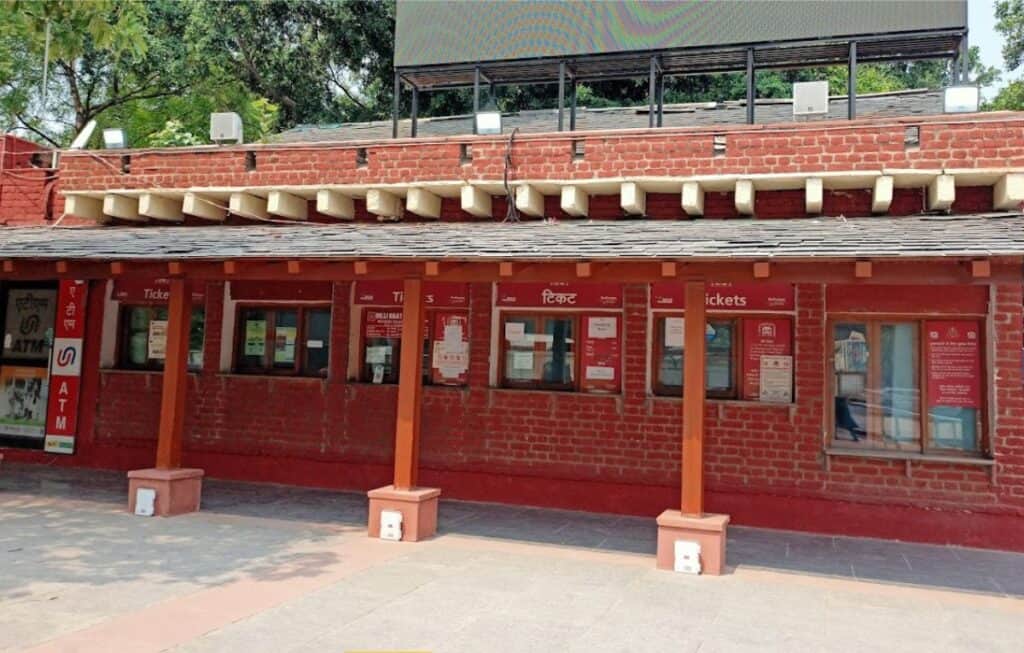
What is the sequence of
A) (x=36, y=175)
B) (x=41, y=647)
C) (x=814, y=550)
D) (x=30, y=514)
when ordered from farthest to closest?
1. (x=36, y=175)
2. (x=30, y=514)
3. (x=814, y=550)
4. (x=41, y=647)

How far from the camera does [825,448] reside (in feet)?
28.9

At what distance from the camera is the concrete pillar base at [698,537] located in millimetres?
6875

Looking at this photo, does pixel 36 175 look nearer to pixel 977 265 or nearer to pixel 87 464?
pixel 87 464

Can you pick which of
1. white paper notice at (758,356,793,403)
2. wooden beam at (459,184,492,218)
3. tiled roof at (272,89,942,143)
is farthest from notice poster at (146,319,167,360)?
white paper notice at (758,356,793,403)

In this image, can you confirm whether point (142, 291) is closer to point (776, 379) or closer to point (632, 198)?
point (632, 198)

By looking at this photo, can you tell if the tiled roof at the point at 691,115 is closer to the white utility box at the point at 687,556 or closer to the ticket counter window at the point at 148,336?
the ticket counter window at the point at 148,336

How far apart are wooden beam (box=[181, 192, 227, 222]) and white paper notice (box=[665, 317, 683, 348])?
6273 mm

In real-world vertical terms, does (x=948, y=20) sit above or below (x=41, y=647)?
above

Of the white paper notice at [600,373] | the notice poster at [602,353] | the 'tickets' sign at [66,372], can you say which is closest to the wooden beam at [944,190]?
the notice poster at [602,353]

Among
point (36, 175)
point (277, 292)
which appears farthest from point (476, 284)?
point (36, 175)

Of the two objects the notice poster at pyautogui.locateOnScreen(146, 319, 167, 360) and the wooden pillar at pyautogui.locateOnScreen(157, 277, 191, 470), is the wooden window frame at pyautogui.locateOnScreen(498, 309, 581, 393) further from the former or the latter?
the notice poster at pyautogui.locateOnScreen(146, 319, 167, 360)

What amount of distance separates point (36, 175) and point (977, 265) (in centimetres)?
1253

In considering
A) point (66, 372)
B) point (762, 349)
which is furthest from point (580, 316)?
point (66, 372)

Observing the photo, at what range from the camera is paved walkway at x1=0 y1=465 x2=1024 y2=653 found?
514 centimetres
